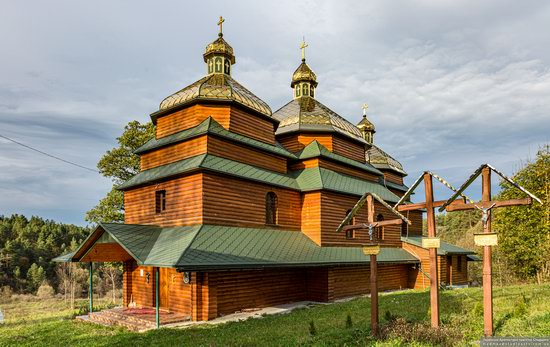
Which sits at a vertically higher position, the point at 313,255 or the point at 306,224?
the point at 306,224

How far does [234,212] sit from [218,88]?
5.21 meters

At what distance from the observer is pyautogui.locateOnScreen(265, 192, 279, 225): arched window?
15688 millimetres

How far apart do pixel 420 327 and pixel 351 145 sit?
1412 cm

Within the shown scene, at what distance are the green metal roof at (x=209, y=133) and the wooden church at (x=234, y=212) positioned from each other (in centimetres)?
7

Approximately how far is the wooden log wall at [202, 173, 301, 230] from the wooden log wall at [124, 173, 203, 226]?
36 centimetres

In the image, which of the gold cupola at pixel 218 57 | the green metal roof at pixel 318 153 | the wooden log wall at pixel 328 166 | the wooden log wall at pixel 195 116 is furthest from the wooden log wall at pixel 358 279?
A: the gold cupola at pixel 218 57

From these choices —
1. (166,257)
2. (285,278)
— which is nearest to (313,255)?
(285,278)

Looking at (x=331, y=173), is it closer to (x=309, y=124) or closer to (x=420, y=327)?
(x=309, y=124)

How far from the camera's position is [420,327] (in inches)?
283

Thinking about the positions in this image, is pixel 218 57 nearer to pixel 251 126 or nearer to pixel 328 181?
pixel 251 126

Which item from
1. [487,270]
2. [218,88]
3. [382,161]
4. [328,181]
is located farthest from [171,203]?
[382,161]

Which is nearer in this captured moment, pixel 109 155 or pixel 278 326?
pixel 278 326

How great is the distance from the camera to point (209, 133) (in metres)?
13.8

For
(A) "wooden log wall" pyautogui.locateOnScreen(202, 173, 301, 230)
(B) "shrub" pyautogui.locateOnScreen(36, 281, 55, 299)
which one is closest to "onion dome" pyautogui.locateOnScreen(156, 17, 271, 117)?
(A) "wooden log wall" pyautogui.locateOnScreen(202, 173, 301, 230)
